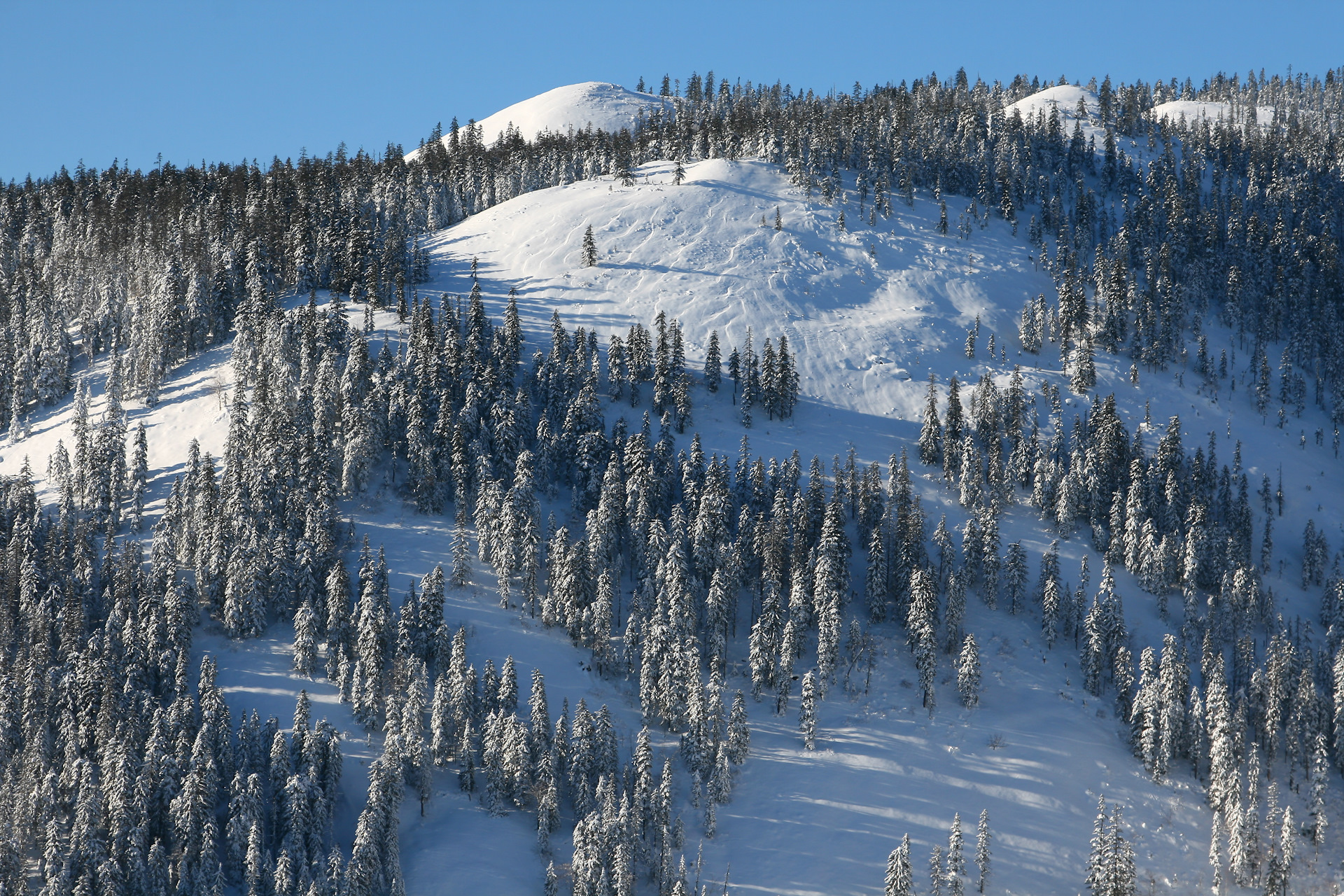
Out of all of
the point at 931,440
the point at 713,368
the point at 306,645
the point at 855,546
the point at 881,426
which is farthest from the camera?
the point at 713,368

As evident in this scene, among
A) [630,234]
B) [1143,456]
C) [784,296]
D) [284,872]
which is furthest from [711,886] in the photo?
[630,234]

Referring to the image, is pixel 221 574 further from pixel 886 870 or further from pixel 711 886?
pixel 886 870

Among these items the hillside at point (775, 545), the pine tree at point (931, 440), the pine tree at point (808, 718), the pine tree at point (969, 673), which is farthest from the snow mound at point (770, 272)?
the pine tree at point (808, 718)

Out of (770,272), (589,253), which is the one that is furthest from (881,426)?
(589,253)

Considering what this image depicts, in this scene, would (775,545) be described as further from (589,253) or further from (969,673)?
(589,253)

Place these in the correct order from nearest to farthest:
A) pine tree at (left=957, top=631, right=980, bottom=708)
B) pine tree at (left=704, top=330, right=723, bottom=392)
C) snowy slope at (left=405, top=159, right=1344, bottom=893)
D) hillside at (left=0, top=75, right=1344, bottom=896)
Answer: hillside at (left=0, top=75, right=1344, bottom=896) → snowy slope at (left=405, top=159, right=1344, bottom=893) → pine tree at (left=957, top=631, right=980, bottom=708) → pine tree at (left=704, top=330, right=723, bottom=392)

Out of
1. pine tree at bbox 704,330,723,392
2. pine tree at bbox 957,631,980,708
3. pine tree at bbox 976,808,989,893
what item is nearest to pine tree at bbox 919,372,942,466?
pine tree at bbox 704,330,723,392

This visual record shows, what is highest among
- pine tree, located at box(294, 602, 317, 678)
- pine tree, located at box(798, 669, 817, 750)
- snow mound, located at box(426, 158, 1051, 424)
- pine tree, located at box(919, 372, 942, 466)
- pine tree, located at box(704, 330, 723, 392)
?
snow mound, located at box(426, 158, 1051, 424)

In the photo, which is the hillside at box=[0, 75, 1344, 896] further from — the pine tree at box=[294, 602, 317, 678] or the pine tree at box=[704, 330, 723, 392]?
the pine tree at box=[704, 330, 723, 392]
